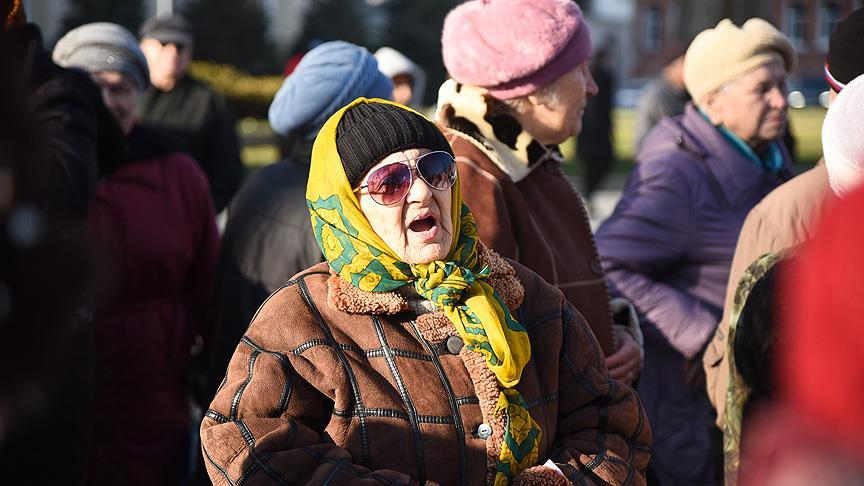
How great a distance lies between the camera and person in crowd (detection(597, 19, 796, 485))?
4367 millimetres

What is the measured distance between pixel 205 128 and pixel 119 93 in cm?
220

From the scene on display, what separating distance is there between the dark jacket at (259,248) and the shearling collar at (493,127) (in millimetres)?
651

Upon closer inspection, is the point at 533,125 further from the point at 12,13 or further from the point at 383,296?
the point at 12,13

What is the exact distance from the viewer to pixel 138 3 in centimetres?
3322

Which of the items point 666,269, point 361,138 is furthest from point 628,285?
point 361,138

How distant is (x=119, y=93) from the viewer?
204 inches

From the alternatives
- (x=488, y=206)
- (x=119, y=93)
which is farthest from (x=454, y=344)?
(x=119, y=93)

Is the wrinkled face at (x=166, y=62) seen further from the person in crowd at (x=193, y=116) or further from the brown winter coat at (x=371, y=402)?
the brown winter coat at (x=371, y=402)

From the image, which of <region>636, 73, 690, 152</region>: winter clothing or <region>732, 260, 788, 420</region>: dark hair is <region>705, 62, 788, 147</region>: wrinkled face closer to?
<region>732, 260, 788, 420</region>: dark hair

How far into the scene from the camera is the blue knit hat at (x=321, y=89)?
14.1 feet

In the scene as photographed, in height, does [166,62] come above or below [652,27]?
above

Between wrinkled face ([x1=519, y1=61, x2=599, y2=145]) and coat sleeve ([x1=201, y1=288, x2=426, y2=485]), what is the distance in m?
1.32

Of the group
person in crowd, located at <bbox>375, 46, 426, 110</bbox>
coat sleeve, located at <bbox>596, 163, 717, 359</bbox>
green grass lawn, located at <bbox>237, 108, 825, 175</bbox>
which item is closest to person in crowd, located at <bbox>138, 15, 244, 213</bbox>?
person in crowd, located at <bbox>375, 46, 426, 110</bbox>

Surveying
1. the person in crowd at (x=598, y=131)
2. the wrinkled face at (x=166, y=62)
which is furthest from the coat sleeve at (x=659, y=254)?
the person in crowd at (x=598, y=131)
